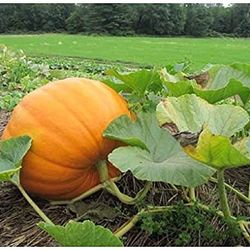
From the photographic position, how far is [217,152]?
3.14ft

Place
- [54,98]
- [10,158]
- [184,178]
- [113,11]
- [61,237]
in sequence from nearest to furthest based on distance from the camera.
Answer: [61,237]
[184,178]
[10,158]
[54,98]
[113,11]

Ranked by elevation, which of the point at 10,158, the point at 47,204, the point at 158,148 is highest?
the point at 158,148

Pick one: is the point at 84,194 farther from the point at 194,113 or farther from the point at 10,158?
the point at 194,113

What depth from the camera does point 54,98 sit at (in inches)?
53.8

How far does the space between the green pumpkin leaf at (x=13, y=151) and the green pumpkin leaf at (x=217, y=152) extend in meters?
0.42

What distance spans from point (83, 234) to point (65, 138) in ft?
1.57

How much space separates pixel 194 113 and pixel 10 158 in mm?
431

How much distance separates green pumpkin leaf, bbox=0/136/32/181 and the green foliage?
302mm

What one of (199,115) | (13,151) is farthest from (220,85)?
(13,151)

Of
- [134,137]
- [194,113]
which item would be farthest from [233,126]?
[134,137]

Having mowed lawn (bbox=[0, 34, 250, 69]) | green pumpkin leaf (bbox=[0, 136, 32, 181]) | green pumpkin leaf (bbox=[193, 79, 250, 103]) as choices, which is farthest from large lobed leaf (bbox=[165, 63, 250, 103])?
mowed lawn (bbox=[0, 34, 250, 69])

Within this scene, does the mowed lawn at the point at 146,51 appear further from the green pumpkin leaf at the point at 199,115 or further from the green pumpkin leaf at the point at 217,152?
the green pumpkin leaf at the point at 217,152

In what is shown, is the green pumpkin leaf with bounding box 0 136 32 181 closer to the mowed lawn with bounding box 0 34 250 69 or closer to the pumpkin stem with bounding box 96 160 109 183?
the pumpkin stem with bounding box 96 160 109 183

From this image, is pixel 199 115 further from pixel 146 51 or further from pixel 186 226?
pixel 146 51
